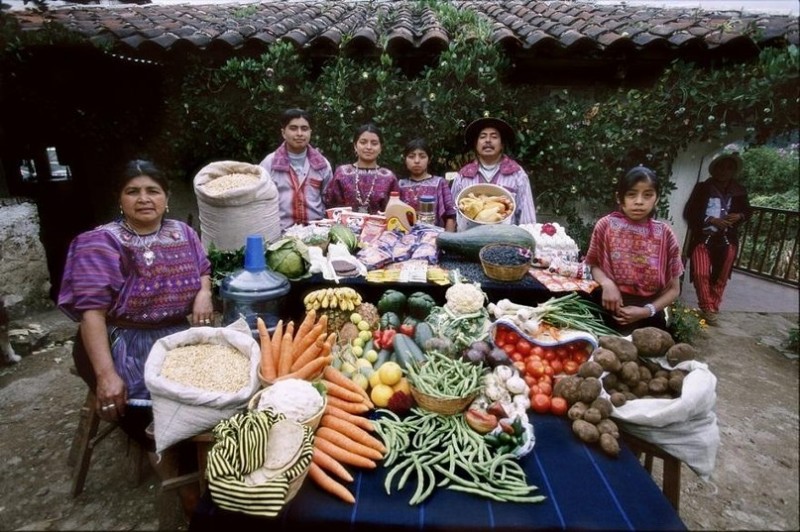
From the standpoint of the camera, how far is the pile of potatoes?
2.33 meters

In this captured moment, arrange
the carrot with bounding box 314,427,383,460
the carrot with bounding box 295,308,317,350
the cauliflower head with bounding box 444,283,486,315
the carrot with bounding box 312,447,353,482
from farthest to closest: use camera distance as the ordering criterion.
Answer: the cauliflower head with bounding box 444,283,486,315 < the carrot with bounding box 295,308,317,350 < the carrot with bounding box 314,427,383,460 < the carrot with bounding box 312,447,353,482

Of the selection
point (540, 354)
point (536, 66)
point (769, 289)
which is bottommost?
point (540, 354)

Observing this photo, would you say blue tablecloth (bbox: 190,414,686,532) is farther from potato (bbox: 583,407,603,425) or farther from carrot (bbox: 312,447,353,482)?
potato (bbox: 583,407,603,425)

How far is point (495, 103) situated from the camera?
6.10 metres

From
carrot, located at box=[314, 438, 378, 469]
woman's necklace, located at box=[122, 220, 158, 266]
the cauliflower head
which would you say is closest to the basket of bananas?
the cauliflower head

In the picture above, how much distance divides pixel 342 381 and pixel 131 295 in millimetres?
1395

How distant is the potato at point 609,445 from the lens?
2158mm

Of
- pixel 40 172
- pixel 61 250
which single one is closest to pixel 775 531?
pixel 61 250

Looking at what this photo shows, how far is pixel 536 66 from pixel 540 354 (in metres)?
5.08

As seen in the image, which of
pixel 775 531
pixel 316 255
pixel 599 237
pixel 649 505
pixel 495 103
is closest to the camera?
pixel 775 531

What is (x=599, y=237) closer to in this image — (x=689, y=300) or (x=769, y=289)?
(x=769, y=289)

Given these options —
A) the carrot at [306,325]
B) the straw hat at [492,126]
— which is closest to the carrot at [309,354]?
the carrot at [306,325]

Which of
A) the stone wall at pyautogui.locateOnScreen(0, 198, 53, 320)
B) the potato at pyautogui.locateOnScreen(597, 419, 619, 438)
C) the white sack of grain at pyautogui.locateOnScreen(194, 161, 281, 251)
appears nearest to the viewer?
the potato at pyautogui.locateOnScreen(597, 419, 619, 438)

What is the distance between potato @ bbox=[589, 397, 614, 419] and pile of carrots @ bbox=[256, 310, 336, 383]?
1520 millimetres
